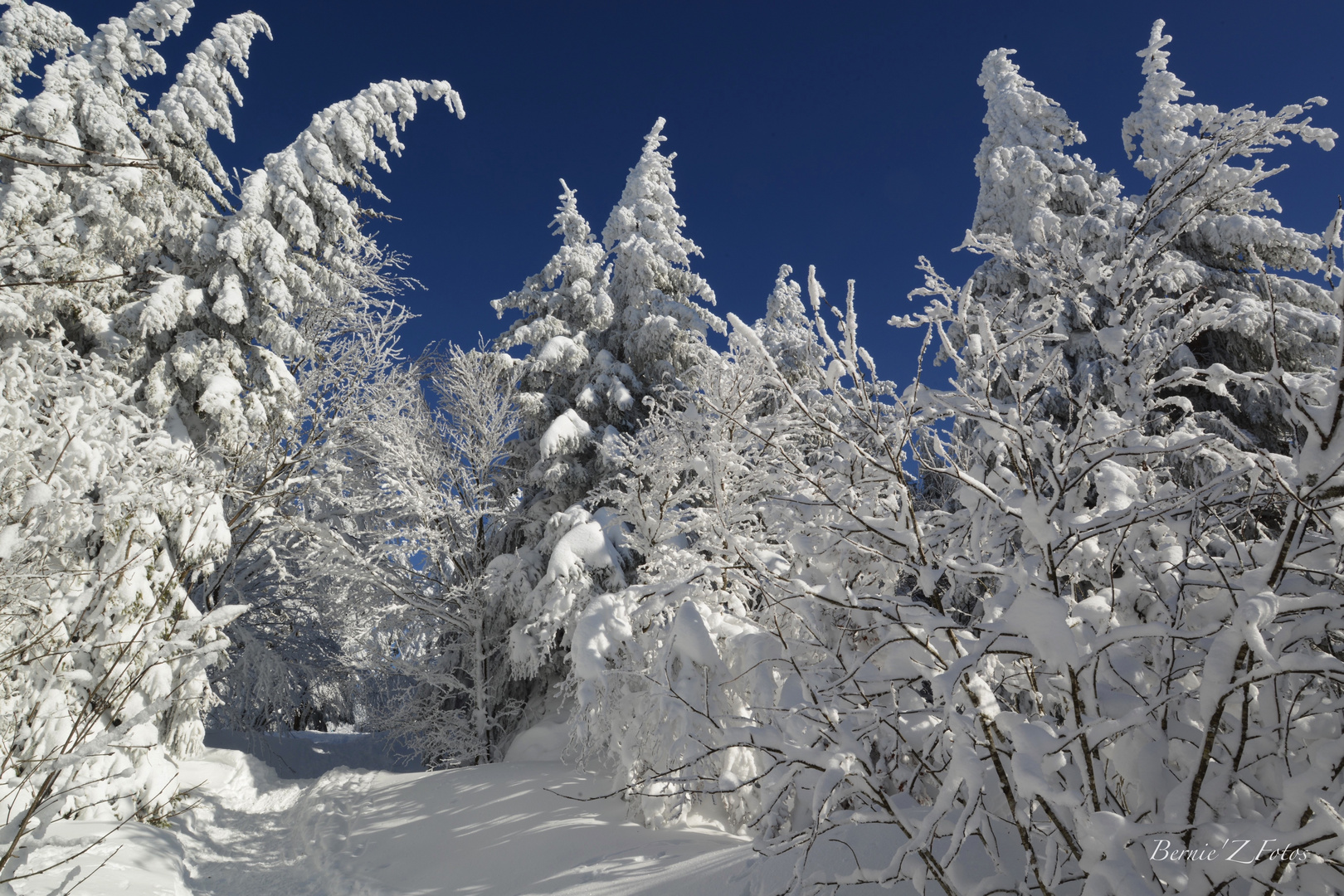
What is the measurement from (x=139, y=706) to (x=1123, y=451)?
25.8 ft

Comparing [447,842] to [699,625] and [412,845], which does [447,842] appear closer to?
[412,845]

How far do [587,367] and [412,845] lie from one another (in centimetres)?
886

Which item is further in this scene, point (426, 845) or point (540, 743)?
point (540, 743)

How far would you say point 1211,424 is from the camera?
802 cm

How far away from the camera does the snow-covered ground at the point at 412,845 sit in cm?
408

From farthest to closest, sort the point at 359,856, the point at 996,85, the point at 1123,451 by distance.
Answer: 1. the point at 996,85
2. the point at 359,856
3. the point at 1123,451

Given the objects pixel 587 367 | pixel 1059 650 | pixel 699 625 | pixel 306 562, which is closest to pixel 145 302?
pixel 306 562

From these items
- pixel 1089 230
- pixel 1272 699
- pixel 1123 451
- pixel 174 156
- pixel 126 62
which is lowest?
pixel 1272 699

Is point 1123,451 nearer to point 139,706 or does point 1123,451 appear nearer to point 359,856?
point 359,856

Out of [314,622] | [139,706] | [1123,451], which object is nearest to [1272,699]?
[1123,451]

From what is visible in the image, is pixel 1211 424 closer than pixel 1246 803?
No

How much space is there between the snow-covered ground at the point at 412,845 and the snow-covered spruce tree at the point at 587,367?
10.4ft

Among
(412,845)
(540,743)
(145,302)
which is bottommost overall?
(412,845)

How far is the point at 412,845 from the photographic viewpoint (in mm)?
5973
